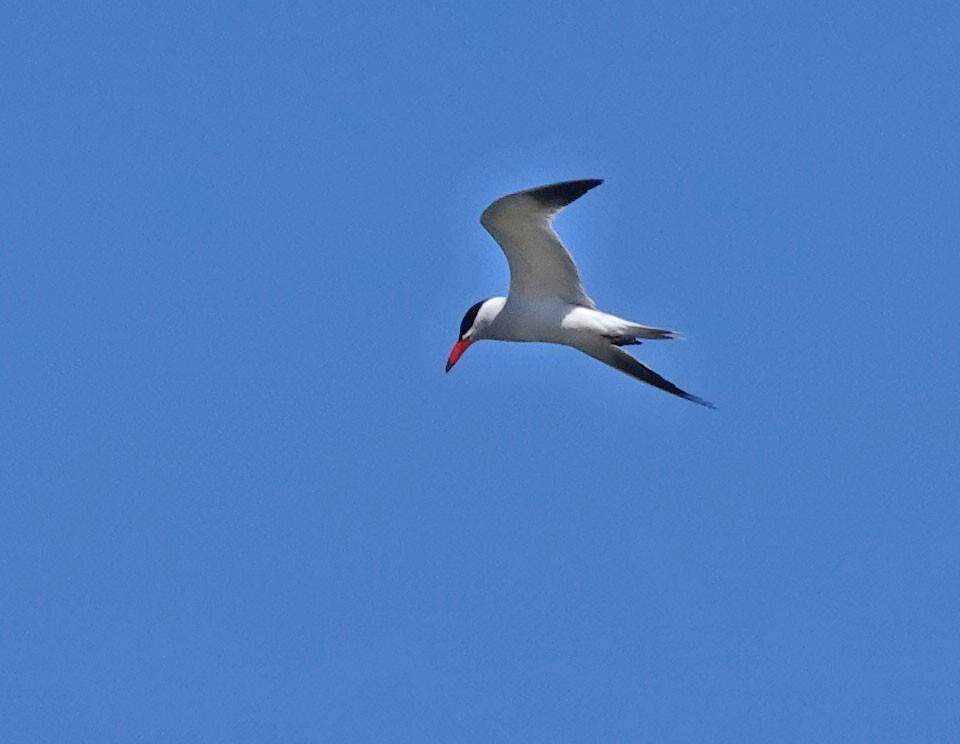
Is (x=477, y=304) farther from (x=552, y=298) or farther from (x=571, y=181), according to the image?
(x=571, y=181)

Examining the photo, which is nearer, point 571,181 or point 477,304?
point 571,181

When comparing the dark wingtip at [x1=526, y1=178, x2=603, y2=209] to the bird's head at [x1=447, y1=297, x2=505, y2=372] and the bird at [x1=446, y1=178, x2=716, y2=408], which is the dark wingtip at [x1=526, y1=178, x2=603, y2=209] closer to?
the bird at [x1=446, y1=178, x2=716, y2=408]

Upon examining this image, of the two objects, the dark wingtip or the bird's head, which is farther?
the bird's head

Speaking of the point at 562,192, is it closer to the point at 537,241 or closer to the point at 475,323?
the point at 537,241

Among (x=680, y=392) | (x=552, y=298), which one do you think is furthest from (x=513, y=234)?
(x=680, y=392)

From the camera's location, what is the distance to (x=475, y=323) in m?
24.7

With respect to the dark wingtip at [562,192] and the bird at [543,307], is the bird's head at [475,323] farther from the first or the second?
the dark wingtip at [562,192]

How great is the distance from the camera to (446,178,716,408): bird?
77.1 feet

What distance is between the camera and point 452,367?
2475 cm

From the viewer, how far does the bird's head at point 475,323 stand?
2464cm

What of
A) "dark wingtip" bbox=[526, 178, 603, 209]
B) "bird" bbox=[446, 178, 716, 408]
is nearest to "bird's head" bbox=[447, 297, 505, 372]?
"bird" bbox=[446, 178, 716, 408]

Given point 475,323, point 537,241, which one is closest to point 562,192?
point 537,241

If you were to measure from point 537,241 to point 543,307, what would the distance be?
2.97ft

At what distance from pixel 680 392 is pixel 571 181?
124 inches
